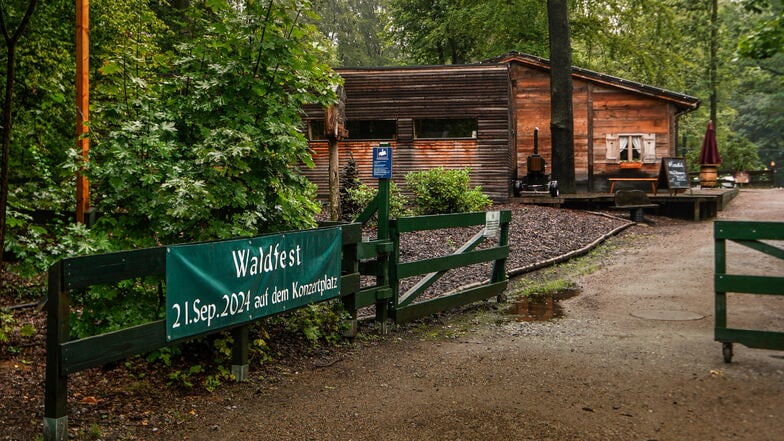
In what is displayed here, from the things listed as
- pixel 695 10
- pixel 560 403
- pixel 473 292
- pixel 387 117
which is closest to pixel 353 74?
pixel 387 117

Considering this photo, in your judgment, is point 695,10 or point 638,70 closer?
point 638,70

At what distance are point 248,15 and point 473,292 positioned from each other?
494 centimetres

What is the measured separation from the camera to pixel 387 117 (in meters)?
24.2

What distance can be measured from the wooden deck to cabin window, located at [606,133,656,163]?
2794 mm

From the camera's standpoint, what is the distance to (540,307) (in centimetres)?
988

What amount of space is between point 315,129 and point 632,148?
11849mm

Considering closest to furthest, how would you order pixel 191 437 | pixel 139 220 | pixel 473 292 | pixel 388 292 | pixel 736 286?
pixel 191 437 → pixel 139 220 → pixel 736 286 → pixel 388 292 → pixel 473 292

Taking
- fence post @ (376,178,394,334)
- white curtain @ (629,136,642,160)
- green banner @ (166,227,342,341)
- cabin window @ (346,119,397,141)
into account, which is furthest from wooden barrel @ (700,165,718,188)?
green banner @ (166,227,342,341)

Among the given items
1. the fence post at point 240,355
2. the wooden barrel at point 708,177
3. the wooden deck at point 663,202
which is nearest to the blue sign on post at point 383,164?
the fence post at point 240,355

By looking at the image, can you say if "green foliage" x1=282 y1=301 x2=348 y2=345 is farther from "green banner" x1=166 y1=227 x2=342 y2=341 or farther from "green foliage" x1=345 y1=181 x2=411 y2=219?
"green foliage" x1=345 y1=181 x2=411 y2=219

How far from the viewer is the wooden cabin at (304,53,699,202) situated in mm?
23703

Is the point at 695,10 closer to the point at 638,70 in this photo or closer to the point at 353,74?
the point at 638,70

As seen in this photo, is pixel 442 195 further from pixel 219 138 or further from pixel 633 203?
pixel 219 138

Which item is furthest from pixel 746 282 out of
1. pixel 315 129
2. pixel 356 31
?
pixel 356 31
